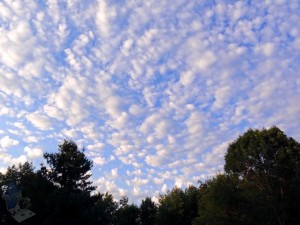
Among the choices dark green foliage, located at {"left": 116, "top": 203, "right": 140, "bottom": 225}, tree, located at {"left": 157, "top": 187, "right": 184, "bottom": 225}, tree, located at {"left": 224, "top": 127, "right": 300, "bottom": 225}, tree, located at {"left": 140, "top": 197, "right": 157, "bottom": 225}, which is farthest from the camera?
tree, located at {"left": 140, "top": 197, "right": 157, "bottom": 225}

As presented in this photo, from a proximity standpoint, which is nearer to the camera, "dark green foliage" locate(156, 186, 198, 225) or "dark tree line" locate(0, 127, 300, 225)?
"dark tree line" locate(0, 127, 300, 225)

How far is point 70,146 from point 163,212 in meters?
27.1

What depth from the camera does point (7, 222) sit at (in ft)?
136

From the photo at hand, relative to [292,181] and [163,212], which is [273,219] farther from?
[163,212]

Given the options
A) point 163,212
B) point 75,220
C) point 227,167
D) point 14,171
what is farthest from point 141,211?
point 75,220

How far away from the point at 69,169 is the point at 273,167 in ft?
87.6

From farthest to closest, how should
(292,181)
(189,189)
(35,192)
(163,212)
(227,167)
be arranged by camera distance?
1. (189,189)
2. (163,212)
3. (227,167)
4. (292,181)
5. (35,192)

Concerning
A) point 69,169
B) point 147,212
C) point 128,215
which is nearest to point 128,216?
point 128,215

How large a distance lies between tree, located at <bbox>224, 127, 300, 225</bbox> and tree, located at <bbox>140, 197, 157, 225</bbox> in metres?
25.2

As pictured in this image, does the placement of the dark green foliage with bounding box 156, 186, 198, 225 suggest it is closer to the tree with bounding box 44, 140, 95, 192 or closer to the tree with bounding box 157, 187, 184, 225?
the tree with bounding box 157, 187, 184, 225

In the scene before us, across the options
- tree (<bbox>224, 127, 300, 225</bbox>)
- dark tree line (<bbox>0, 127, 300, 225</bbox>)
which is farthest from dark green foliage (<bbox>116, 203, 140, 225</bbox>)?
tree (<bbox>224, 127, 300, 225</bbox>)

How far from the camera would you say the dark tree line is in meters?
43.2

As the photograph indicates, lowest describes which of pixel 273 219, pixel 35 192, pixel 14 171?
pixel 273 219

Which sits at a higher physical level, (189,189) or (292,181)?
(189,189)
